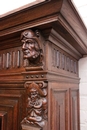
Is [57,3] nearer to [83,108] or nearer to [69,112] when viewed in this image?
[69,112]

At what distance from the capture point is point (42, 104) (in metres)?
0.52

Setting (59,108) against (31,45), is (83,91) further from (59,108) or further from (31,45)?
(31,45)

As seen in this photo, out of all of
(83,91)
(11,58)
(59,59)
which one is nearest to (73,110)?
(83,91)

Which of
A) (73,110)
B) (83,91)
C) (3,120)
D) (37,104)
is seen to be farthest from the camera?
(83,91)

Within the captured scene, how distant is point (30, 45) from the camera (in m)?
0.54

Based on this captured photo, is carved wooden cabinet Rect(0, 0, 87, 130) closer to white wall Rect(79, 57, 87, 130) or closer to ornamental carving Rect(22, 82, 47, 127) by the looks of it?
ornamental carving Rect(22, 82, 47, 127)

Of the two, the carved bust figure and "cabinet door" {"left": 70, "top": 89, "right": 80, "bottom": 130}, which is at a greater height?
the carved bust figure

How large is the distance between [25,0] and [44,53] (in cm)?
81

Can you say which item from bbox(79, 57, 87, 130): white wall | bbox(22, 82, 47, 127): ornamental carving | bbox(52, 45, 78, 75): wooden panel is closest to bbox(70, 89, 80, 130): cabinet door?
bbox(79, 57, 87, 130): white wall

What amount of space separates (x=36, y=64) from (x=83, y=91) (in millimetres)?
593

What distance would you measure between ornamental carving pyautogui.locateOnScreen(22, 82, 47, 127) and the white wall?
568 mm

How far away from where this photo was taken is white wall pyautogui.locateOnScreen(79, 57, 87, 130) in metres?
1.00

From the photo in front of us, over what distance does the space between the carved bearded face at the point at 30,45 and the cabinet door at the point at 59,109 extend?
0.53 ft

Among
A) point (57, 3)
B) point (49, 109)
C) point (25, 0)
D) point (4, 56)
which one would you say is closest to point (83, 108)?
Answer: point (49, 109)
